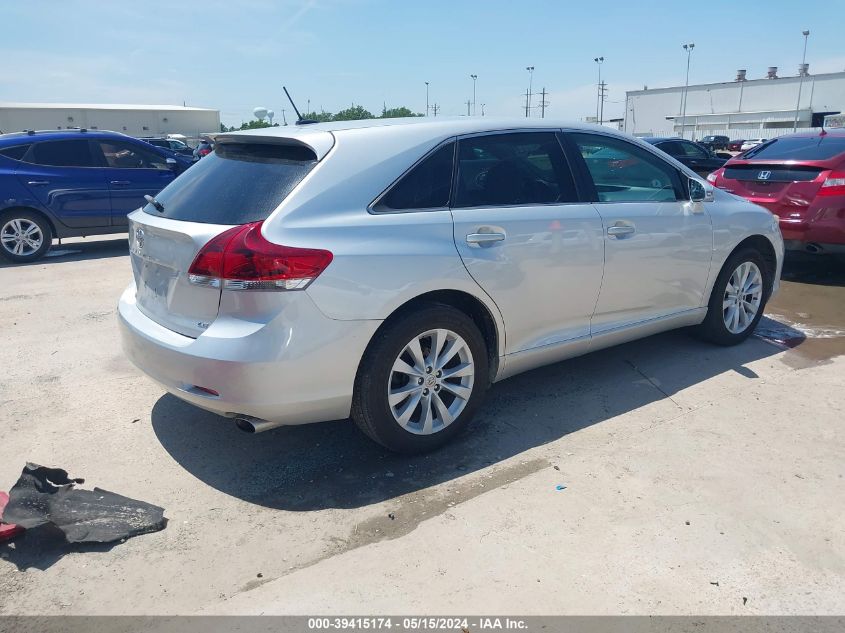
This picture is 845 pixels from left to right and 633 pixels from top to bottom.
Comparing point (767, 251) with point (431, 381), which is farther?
point (767, 251)

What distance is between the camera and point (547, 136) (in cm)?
420

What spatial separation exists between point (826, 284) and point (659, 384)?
4.14 metres

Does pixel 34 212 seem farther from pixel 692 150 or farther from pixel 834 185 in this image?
pixel 692 150

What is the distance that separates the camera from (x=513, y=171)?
3969 millimetres

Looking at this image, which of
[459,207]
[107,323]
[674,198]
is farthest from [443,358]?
[107,323]

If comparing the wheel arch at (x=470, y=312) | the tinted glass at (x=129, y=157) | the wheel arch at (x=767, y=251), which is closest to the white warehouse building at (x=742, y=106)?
the tinted glass at (x=129, y=157)

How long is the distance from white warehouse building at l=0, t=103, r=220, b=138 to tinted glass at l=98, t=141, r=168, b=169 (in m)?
52.0

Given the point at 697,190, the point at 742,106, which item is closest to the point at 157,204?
the point at 697,190

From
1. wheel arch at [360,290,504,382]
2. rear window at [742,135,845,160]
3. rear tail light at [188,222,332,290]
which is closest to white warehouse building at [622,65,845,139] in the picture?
rear window at [742,135,845,160]

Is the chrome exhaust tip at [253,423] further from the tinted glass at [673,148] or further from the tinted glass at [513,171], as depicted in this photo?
the tinted glass at [673,148]

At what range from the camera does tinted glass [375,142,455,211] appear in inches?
136

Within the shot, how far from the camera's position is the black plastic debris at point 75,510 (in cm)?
295

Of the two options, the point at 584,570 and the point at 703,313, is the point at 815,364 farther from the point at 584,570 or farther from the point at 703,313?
the point at 584,570

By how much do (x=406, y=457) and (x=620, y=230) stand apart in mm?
1943
